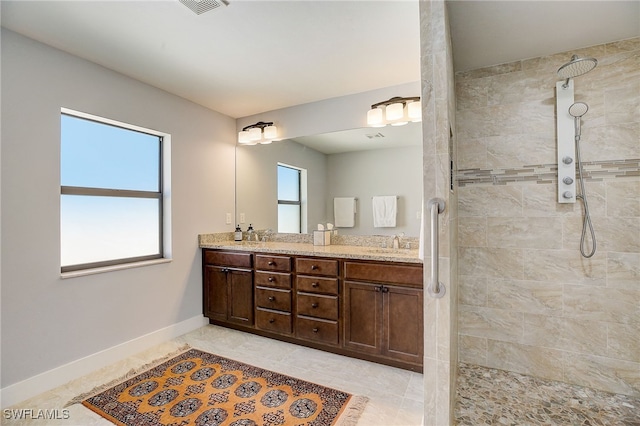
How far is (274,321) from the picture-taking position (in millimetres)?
2850

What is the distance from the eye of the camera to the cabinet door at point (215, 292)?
3178 millimetres

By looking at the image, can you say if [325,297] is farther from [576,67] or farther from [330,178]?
[576,67]

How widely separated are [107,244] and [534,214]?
136 inches

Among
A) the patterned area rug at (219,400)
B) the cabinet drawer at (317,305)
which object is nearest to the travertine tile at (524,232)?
the cabinet drawer at (317,305)

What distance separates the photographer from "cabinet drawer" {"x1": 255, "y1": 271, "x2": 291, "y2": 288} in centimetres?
279

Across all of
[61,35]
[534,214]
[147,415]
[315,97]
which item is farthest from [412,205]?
[61,35]

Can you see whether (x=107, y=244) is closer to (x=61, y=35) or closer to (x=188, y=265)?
(x=188, y=265)

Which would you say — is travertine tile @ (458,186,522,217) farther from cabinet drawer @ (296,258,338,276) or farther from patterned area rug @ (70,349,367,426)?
patterned area rug @ (70,349,367,426)

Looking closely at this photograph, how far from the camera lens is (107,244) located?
2611mm

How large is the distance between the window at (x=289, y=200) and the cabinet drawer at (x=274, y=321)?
92 centimetres

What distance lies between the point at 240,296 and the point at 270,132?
1.81 metres

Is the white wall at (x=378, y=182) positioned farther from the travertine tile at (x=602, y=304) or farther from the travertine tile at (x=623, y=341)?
the travertine tile at (x=623, y=341)

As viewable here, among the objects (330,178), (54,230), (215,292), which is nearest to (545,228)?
(330,178)

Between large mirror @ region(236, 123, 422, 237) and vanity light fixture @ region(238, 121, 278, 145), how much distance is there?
10cm
